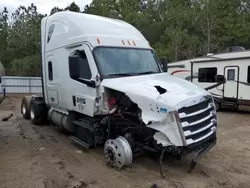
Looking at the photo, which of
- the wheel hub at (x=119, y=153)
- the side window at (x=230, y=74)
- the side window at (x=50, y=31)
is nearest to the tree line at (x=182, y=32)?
the side window at (x=230, y=74)

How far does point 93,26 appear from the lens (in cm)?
591

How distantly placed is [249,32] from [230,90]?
16995 mm

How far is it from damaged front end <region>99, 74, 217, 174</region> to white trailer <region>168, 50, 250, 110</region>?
23.6 feet

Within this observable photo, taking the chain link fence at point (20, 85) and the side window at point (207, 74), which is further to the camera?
the chain link fence at point (20, 85)

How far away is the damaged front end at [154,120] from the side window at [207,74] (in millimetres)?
8716

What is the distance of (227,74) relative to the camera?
1248 cm

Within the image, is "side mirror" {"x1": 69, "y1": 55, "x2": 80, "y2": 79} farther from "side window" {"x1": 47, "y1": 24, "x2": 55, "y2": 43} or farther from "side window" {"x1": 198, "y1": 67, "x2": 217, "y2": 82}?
"side window" {"x1": 198, "y1": 67, "x2": 217, "y2": 82}

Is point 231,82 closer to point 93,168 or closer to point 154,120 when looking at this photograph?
point 154,120

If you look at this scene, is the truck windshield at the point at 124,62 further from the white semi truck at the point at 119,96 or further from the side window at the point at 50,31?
the side window at the point at 50,31

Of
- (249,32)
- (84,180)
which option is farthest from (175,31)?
(84,180)

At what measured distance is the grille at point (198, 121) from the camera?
423 cm

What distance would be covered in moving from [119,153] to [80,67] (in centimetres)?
210

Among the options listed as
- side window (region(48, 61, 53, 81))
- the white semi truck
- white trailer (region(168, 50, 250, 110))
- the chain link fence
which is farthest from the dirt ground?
the chain link fence

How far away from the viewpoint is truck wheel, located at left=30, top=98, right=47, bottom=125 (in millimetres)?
8531
